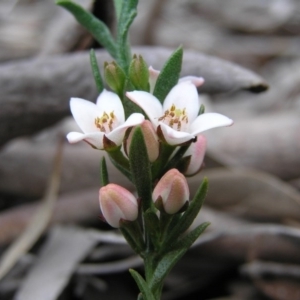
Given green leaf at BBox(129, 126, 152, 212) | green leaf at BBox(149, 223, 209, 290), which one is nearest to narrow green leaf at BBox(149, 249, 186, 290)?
green leaf at BBox(149, 223, 209, 290)

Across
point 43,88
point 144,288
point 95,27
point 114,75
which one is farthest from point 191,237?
point 43,88

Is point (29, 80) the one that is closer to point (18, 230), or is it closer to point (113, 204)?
point (18, 230)

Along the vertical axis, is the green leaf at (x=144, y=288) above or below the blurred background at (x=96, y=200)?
above

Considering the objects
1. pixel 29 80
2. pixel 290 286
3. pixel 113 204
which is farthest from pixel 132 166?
pixel 29 80

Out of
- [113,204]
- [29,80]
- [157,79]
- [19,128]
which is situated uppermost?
[157,79]

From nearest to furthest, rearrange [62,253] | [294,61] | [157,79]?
[157,79] → [62,253] → [294,61]

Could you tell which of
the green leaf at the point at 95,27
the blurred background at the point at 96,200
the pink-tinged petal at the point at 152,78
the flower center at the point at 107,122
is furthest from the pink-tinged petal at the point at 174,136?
the blurred background at the point at 96,200

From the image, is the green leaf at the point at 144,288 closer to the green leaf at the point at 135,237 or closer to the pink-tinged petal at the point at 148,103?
the green leaf at the point at 135,237
